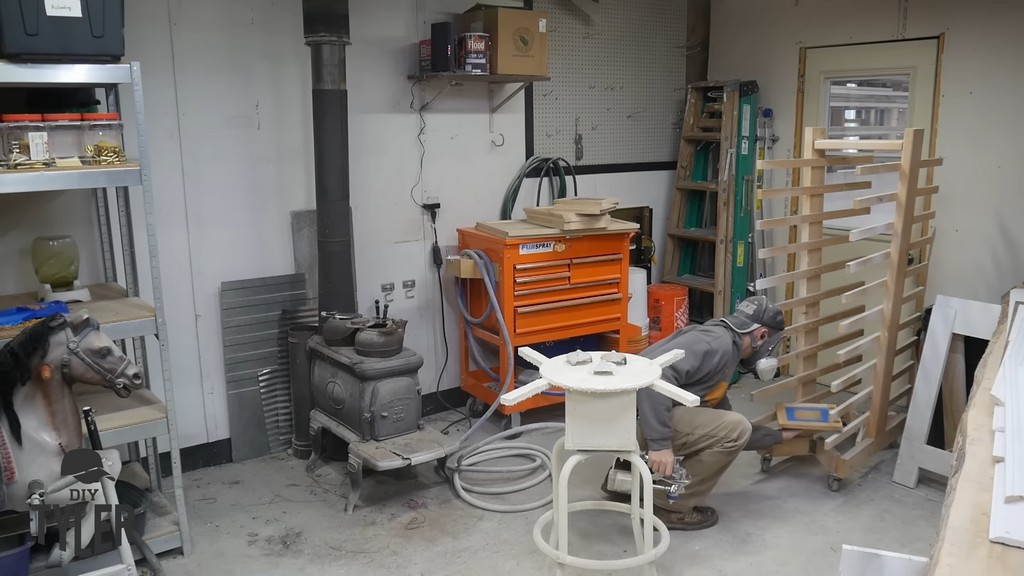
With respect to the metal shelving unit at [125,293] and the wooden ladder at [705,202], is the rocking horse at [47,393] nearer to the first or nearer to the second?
the metal shelving unit at [125,293]

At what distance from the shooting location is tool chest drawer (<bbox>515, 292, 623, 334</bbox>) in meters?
3.91

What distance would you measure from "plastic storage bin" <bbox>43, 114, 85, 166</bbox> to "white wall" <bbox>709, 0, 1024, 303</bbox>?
12.4ft

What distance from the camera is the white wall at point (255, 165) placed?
3.39m

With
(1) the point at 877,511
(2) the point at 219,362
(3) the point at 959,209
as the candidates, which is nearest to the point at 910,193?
(3) the point at 959,209

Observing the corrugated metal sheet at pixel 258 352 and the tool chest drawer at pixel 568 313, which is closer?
the corrugated metal sheet at pixel 258 352

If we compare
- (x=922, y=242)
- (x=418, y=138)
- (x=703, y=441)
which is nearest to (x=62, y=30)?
(x=418, y=138)

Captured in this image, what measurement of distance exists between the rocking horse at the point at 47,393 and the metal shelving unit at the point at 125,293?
0.22m

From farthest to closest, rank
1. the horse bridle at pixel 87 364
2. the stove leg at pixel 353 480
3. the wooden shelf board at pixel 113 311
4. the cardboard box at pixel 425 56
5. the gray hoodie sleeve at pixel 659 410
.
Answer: the cardboard box at pixel 425 56 < the stove leg at pixel 353 480 < the gray hoodie sleeve at pixel 659 410 < the wooden shelf board at pixel 113 311 < the horse bridle at pixel 87 364

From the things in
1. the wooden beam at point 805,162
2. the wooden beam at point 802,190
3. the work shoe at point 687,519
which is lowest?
the work shoe at point 687,519

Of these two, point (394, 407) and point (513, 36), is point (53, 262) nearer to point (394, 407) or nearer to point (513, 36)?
point (394, 407)

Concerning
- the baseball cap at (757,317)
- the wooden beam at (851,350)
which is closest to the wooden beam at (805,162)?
the baseball cap at (757,317)

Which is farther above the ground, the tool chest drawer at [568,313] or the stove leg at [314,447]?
the tool chest drawer at [568,313]

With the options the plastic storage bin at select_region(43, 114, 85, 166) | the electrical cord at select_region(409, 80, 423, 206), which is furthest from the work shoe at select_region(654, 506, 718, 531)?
the plastic storage bin at select_region(43, 114, 85, 166)

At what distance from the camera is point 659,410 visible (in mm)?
2850
